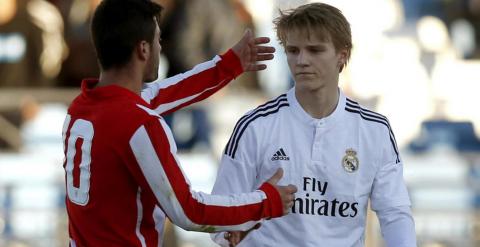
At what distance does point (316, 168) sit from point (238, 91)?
624 centimetres

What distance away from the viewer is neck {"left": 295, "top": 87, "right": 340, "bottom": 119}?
5.96m

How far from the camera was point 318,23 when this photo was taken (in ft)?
19.1

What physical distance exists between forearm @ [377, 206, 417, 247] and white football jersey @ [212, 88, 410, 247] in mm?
32

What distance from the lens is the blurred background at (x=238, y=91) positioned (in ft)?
35.4

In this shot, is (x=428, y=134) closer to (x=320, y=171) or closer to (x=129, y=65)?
(x=320, y=171)

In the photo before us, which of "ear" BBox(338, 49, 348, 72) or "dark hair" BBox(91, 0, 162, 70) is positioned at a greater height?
"dark hair" BBox(91, 0, 162, 70)

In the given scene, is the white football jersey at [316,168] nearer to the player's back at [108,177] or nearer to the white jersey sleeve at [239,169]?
the white jersey sleeve at [239,169]

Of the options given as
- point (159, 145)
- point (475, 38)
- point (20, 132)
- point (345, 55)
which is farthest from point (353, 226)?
point (475, 38)

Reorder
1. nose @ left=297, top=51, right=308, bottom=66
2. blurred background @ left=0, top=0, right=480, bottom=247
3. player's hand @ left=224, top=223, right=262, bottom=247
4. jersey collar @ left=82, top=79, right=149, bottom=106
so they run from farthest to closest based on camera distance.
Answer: blurred background @ left=0, top=0, right=480, bottom=247 < nose @ left=297, top=51, right=308, bottom=66 < player's hand @ left=224, top=223, right=262, bottom=247 < jersey collar @ left=82, top=79, right=149, bottom=106

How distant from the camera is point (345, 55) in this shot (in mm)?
6039

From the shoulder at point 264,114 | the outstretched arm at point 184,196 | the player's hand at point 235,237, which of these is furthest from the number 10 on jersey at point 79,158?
the shoulder at point 264,114

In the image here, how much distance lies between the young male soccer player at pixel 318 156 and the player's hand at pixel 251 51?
14 cm

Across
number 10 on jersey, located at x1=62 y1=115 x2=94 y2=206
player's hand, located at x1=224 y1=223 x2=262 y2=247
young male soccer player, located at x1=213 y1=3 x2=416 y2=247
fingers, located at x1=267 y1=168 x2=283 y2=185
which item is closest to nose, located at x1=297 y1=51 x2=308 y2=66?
young male soccer player, located at x1=213 y1=3 x2=416 y2=247

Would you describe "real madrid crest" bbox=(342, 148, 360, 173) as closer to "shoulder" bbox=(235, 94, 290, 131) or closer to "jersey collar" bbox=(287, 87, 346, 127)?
"jersey collar" bbox=(287, 87, 346, 127)
